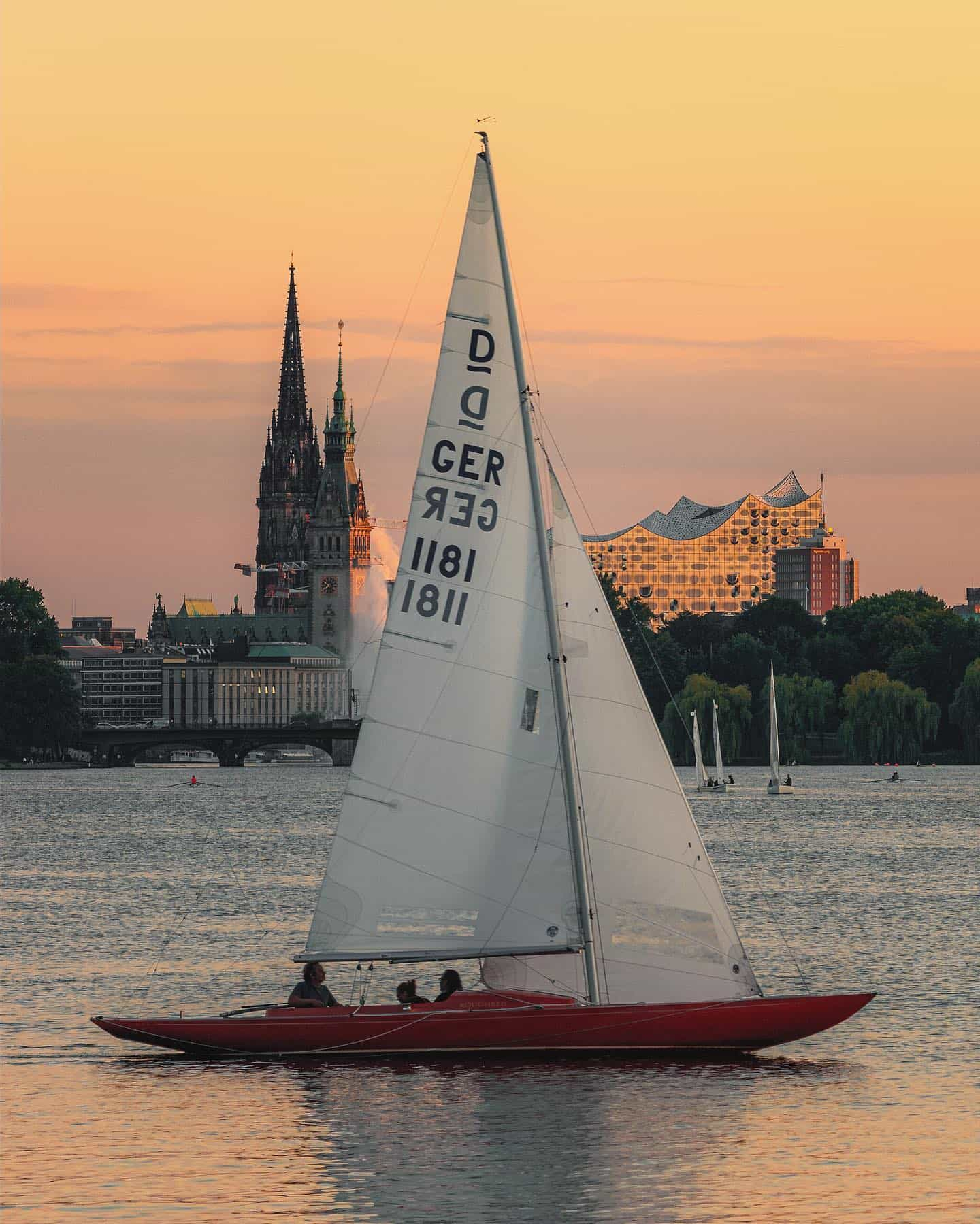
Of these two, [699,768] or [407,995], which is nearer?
[407,995]

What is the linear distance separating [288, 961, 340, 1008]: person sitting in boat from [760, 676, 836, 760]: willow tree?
150 m

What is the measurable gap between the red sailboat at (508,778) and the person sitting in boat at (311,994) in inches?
54.9

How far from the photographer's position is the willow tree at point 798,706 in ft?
592

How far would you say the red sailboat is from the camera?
2786cm

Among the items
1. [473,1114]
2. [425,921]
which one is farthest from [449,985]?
[473,1114]

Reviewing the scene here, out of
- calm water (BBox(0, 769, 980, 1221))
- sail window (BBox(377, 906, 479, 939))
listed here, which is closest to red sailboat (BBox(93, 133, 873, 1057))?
sail window (BBox(377, 906, 479, 939))

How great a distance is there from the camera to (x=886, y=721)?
176125 millimetres

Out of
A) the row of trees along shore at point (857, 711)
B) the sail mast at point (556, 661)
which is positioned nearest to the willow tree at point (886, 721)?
the row of trees along shore at point (857, 711)

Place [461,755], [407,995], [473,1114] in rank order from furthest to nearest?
[407,995]
[461,755]
[473,1114]

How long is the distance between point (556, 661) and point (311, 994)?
5.35 m

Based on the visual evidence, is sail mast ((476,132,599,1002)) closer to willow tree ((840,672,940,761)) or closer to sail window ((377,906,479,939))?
sail window ((377,906,479,939))

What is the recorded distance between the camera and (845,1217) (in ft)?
76.9

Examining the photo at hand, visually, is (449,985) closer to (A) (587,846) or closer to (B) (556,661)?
(A) (587,846)

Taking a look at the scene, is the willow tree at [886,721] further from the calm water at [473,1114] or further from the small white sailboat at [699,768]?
the calm water at [473,1114]
